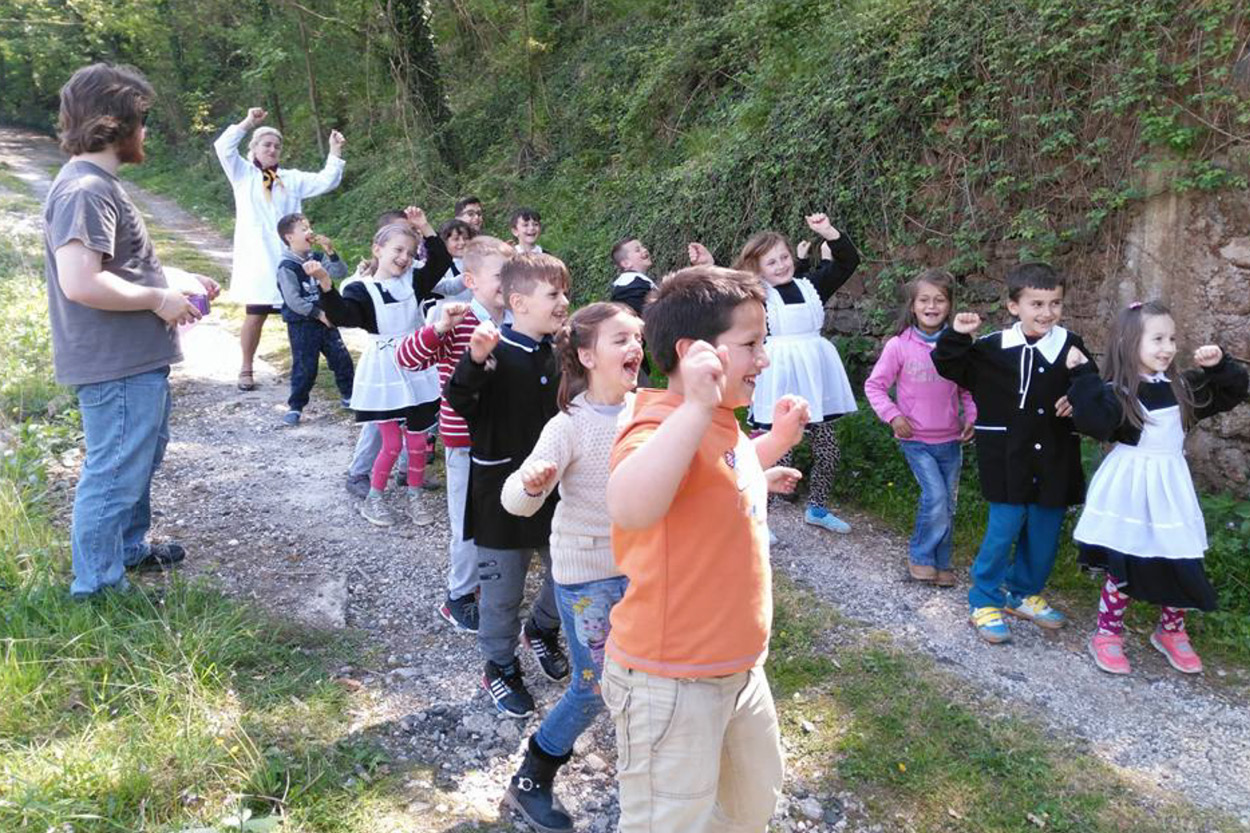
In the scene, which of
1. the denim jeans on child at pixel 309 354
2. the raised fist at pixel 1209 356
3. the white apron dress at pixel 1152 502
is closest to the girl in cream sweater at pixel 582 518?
the white apron dress at pixel 1152 502

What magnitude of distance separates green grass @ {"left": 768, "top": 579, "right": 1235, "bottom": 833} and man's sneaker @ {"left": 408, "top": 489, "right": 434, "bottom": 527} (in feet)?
7.67

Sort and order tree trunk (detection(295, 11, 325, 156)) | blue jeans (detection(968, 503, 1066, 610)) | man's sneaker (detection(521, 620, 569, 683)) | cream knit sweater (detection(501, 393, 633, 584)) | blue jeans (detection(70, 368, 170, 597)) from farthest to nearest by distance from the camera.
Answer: tree trunk (detection(295, 11, 325, 156))
blue jeans (detection(968, 503, 1066, 610))
man's sneaker (detection(521, 620, 569, 683))
blue jeans (detection(70, 368, 170, 597))
cream knit sweater (detection(501, 393, 633, 584))

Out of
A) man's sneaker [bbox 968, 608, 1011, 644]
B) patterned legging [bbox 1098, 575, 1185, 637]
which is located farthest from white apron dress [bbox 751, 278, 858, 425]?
patterned legging [bbox 1098, 575, 1185, 637]

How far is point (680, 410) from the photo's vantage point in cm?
198

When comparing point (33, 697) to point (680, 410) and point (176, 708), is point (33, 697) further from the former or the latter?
point (680, 410)

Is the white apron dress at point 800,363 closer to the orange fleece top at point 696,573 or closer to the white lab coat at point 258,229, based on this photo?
the orange fleece top at point 696,573

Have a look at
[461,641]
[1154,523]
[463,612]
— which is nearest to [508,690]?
[461,641]

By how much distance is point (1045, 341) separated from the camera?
4.29m

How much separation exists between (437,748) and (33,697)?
4.67 feet

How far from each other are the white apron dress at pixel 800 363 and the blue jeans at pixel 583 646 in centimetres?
276

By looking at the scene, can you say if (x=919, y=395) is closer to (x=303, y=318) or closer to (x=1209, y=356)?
(x=1209, y=356)

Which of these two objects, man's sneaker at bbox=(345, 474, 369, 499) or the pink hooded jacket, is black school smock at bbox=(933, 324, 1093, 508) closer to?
the pink hooded jacket

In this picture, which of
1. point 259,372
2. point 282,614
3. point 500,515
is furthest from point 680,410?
point 259,372

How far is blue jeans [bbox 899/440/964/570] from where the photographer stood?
4.84 m
